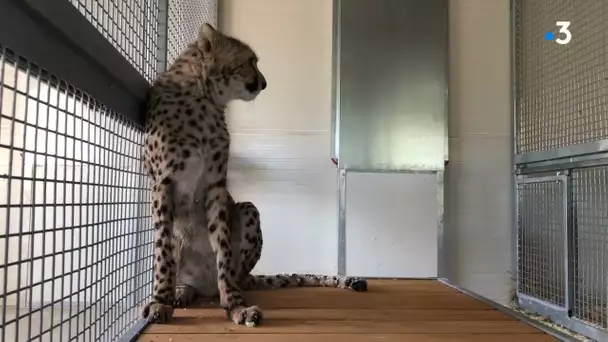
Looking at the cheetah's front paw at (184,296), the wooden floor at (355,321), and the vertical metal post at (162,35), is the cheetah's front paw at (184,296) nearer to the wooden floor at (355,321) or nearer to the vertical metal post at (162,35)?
the wooden floor at (355,321)

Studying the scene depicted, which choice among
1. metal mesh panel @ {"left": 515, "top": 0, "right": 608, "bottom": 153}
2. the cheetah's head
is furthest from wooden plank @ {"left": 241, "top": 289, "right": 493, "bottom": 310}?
metal mesh panel @ {"left": 515, "top": 0, "right": 608, "bottom": 153}

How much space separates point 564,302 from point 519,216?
0.53 metres

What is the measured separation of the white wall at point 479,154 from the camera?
9.05ft

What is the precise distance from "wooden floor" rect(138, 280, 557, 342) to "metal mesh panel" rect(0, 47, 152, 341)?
15cm

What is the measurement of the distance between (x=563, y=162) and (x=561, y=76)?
398mm

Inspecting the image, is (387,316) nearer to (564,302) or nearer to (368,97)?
(564,302)

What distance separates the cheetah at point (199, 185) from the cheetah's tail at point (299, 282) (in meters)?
0.13

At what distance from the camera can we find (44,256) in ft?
2.58

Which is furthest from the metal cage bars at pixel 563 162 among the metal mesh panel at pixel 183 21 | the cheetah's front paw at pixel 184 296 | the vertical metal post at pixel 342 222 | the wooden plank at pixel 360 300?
the metal mesh panel at pixel 183 21

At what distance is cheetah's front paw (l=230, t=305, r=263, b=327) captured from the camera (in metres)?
1.28

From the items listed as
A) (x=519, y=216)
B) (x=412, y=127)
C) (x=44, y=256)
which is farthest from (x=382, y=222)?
(x=44, y=256)

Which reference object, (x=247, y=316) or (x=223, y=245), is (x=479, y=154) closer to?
(x=223, y=245)

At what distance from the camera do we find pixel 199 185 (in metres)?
1.46

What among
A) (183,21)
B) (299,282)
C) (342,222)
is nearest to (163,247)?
(299,282)
